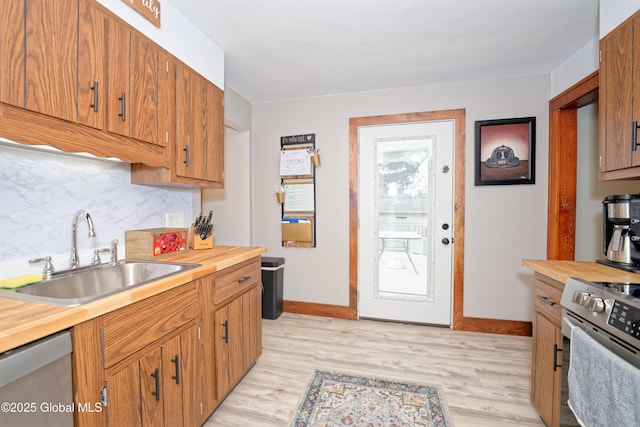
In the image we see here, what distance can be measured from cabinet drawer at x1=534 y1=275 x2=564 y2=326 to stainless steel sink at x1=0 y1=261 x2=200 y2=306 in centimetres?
186

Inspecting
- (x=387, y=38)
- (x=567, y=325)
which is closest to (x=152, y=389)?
(x=567, y=325)

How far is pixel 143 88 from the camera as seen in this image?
1.46 meters

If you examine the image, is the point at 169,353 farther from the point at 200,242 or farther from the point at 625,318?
the point at 625,318

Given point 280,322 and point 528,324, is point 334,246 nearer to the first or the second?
point 280,322

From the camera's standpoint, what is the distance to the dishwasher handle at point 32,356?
0.69 m

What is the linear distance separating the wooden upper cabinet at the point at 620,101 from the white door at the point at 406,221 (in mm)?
1244

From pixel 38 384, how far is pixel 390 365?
2.06 m

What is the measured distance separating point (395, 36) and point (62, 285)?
8.11 feet

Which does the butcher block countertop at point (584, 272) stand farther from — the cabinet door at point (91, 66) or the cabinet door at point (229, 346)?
the cabinet door at point (91, 66)

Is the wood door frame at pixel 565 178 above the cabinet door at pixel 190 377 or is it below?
above

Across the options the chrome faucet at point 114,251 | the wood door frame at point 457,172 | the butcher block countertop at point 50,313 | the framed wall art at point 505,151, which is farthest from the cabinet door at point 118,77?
the framed wall art at point 505,151

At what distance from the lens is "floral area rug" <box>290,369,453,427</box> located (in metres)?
1.60

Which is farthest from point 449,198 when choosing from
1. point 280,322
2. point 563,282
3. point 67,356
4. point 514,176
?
point 67,356

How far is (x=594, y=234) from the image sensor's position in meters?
2.57
